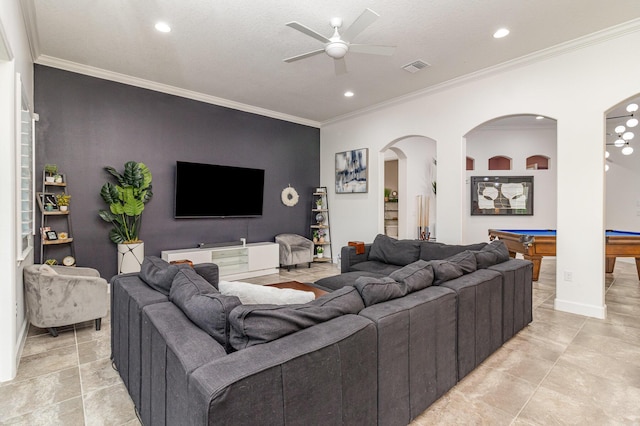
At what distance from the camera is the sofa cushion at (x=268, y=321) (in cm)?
133

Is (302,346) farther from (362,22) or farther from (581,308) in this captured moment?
(581,308)

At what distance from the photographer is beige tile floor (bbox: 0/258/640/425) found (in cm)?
198

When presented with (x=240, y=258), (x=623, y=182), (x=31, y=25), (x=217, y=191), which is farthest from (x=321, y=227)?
(x=623, y=182)

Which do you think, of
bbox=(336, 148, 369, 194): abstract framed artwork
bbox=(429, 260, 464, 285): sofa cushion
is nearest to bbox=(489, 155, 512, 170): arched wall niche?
bbox=(336, 148, 369, 194): abstract framed artwork

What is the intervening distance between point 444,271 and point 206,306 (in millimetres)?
1655

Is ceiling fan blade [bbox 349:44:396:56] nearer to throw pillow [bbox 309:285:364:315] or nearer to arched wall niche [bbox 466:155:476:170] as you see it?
throw pillow [bbox 309:285:364:315]

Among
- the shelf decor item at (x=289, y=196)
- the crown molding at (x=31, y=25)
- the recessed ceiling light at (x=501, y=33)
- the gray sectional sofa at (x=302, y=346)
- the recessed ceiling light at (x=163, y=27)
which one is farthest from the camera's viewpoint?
the shelf decor item at (x=289, y=196)

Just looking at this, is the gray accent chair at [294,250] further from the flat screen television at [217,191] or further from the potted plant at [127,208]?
the potted plant at [127,208]

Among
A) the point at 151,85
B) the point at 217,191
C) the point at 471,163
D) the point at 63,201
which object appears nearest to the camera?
the point at 63,201

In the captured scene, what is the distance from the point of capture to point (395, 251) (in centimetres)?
461

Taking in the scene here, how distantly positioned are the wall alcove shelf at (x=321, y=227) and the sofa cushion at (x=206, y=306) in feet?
16.8

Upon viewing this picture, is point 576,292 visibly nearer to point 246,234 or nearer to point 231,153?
point 246,234

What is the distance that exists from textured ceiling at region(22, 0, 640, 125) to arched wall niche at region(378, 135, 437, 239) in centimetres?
249

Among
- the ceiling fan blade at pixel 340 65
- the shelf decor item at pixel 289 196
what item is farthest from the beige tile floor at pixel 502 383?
the shelf decor item at pixel 289 196
